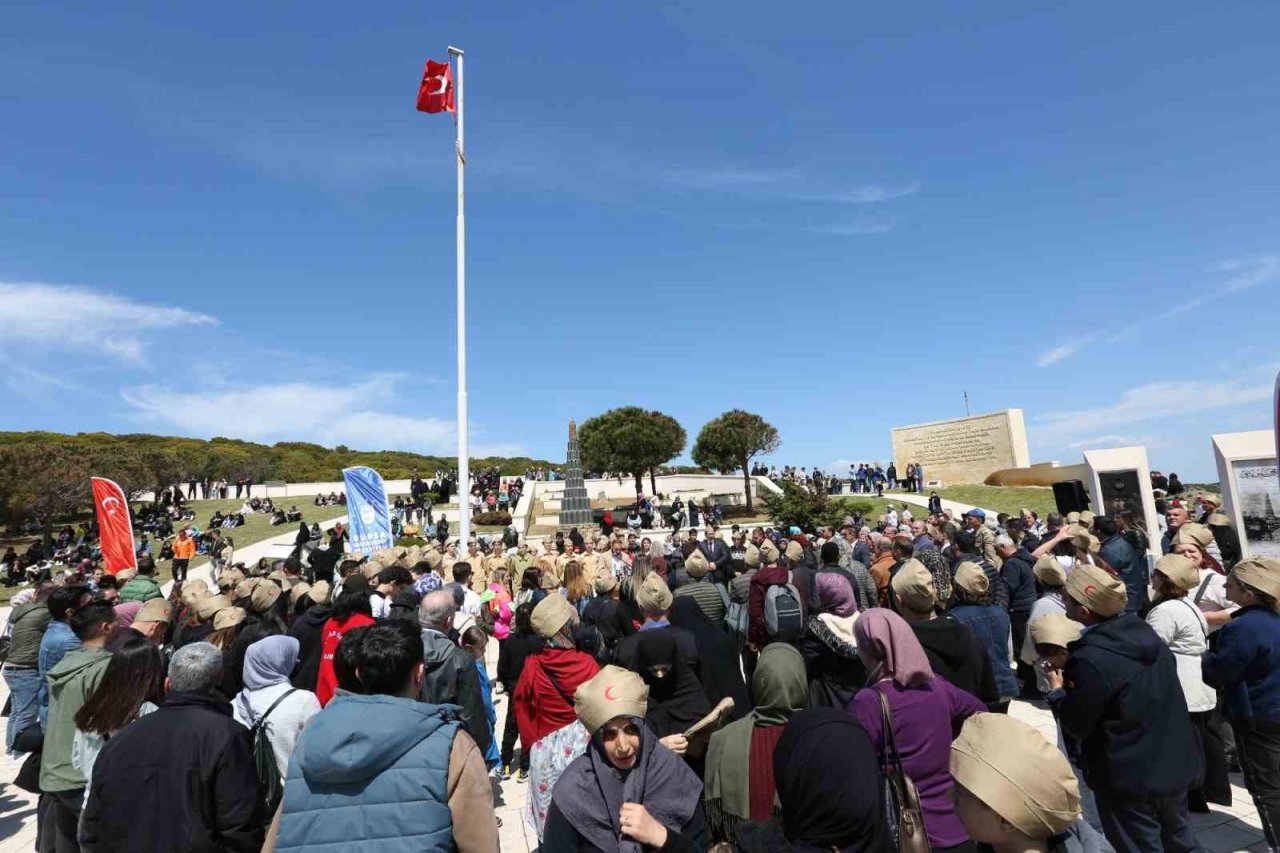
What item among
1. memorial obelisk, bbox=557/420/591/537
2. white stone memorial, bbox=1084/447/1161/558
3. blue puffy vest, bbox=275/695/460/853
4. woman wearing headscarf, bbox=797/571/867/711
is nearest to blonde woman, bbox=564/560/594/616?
woman wearing headscarf, bbox=797/571/867/711

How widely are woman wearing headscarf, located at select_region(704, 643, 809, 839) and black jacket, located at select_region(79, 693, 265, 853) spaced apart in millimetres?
1932

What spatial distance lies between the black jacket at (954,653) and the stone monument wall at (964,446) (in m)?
38.8

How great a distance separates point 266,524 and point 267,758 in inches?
1406

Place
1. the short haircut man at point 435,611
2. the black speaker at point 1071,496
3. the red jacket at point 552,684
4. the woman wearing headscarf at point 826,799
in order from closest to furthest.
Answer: the woman wearing headscarf at point 826,799, the red jacket at point 552,684, the short haircut man at point 435,611, the black speaker at point 1071,496

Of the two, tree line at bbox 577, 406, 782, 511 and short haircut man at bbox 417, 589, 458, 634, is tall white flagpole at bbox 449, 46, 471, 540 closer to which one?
short haircut man at bbox 417, 589, 458, 634

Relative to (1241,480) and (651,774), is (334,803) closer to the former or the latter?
(651,774)

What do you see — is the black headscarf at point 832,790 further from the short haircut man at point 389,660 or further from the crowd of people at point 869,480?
the crowd of people at point 869,480

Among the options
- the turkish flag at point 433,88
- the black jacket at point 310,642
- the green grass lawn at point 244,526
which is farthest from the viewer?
the green grass lawn at point 244,526

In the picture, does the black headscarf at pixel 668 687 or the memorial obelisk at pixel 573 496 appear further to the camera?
the memorial obelisk at pixel 573 496

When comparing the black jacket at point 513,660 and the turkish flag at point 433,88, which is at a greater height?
the turkish flag at point 433,88

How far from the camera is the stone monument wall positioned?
3766 centimetres

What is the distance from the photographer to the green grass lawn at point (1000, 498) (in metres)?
27.2

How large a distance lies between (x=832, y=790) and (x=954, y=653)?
2.31m

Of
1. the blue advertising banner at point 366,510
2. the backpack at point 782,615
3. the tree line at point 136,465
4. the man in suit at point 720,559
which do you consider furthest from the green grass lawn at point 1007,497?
the tree line at point 136,465
